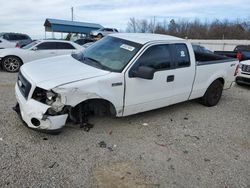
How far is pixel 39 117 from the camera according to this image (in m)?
3.75

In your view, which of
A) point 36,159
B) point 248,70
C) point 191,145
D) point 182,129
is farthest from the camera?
point 248,70

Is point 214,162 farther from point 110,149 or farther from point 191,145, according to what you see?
point 110,149

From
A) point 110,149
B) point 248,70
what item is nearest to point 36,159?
point 110,149

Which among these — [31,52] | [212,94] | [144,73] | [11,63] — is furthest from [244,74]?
[11,63]

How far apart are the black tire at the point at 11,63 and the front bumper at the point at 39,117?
7.04m

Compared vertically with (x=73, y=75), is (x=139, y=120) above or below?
below

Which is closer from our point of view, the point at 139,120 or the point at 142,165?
the point at 142,165

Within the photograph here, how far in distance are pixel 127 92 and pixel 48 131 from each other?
4.84 feet

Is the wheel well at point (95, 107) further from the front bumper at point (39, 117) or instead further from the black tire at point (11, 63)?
the black tire at point (11, 63)

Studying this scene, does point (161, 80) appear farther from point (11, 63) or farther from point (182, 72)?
point (11, 63)

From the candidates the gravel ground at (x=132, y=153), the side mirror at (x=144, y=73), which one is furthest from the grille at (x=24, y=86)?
the side mirror at (x=144, y=73)

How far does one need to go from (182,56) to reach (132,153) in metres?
2.48

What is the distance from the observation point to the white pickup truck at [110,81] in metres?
3.83

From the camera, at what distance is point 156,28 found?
227 ft
